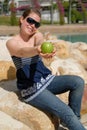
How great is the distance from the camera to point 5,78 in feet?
17.8

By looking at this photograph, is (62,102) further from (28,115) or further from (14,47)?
(14,47)

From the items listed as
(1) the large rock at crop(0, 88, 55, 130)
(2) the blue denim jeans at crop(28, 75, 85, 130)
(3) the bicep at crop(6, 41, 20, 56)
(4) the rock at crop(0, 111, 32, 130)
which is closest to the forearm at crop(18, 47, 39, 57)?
(3) the bicep at crop(6, 41, 20, 56)

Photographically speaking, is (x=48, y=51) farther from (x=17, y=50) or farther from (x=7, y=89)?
(x=7, y=89)

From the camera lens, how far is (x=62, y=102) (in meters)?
3.99

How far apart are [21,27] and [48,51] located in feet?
1.88

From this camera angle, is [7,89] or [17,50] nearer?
[17,50]

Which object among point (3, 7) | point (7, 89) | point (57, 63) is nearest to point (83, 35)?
point (3, 7)

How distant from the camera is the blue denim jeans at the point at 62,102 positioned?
12.9 ft

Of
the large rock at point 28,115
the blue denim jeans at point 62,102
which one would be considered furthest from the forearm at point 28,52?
the large rock at point 28,115

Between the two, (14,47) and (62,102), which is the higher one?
(14,47)

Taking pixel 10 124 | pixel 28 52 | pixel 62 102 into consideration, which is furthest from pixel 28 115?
pixel 28 52

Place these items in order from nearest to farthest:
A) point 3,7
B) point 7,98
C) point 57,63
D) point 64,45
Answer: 1. point 7,98
2. point 57,63
3. point 64,45
4. point 3,7

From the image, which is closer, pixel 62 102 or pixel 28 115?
pixel 62 102

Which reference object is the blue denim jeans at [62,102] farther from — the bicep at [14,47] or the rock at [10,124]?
the bicep at [14,47]
